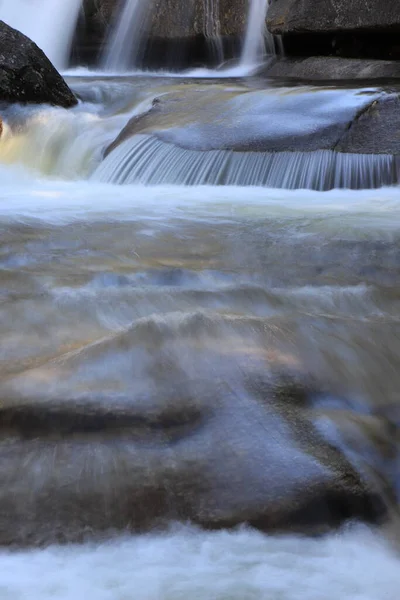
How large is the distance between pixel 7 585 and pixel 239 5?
11.4m

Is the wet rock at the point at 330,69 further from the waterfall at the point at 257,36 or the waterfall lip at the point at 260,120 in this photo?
the waterfall lip at the point at 260,120

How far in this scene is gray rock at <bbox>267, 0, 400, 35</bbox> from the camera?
9.39 metres

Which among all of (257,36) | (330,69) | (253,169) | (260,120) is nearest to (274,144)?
(253,169)

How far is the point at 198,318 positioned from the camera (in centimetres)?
239

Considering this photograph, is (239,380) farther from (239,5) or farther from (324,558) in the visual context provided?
(239,5)

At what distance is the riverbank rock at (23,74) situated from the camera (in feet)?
26.2

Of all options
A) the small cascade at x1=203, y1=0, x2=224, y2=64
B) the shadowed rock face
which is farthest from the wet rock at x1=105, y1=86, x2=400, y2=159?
the small cascade at x1=203, y1=0, x2=224, y2=64

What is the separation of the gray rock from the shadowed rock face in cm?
848

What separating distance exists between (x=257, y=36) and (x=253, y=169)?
620 cm

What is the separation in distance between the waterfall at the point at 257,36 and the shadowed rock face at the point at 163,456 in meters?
10.2

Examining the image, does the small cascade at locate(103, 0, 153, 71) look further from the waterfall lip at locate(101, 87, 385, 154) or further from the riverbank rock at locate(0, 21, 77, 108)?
the waterfall lip at locate(101, 87, 385, 154)

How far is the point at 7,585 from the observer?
1.53m

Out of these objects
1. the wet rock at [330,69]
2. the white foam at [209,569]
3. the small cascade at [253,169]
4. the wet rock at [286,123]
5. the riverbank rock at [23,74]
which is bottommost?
the wet rock at [330,69]

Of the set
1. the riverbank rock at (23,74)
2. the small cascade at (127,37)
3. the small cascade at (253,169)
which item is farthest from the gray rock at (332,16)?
the small cascade at (253,169)
